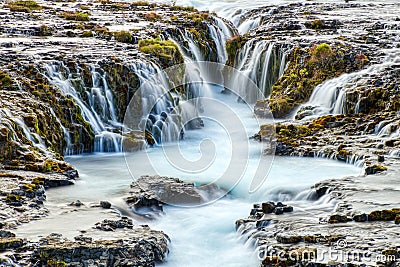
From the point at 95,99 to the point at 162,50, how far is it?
640cm

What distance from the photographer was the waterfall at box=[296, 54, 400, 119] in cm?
2830

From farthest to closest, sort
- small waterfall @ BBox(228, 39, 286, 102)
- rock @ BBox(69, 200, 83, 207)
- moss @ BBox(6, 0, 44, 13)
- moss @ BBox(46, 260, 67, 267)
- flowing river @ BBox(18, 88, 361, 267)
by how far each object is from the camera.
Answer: moss @ BBox(6, 0, 44, 13), small waterfall @ BBox(228, 39, 286, 102), rock @ BBox(69, 200, 83, 207), flowing river @ BBox(18, 88, 361, 267), moss @ BBox(46, 260, 67, 267)

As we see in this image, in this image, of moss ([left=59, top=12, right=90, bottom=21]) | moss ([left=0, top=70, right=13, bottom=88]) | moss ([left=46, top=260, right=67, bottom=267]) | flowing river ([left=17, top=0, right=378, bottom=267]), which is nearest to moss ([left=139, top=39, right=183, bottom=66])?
flowing river ([left=17, top=0, right=378, bottom=267])

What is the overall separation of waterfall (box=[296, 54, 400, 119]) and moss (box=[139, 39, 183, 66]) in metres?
7.40

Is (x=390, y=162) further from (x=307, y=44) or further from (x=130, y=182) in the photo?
(x=307, y=44)

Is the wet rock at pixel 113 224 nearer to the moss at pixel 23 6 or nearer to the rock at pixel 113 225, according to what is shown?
the rock at pixel 113 225

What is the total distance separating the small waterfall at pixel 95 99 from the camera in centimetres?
2552

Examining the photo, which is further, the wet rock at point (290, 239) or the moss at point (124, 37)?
the moss at point (124, 37)

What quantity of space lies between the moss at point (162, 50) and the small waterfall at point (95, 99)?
4.45m

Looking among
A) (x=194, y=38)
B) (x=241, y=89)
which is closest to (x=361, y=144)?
(x=241, y=89)

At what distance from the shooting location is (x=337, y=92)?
29.0m

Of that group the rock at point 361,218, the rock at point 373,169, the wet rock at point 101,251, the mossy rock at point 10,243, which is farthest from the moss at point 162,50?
the mossy rock at point 10,243

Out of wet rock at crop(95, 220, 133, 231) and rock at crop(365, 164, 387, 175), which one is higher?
rock at crop(365, 164, 387, 175)

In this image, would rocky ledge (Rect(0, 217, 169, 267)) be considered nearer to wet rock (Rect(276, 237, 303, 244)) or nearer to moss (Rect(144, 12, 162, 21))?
wet rock (Rect(276, 237, 303, 244))
